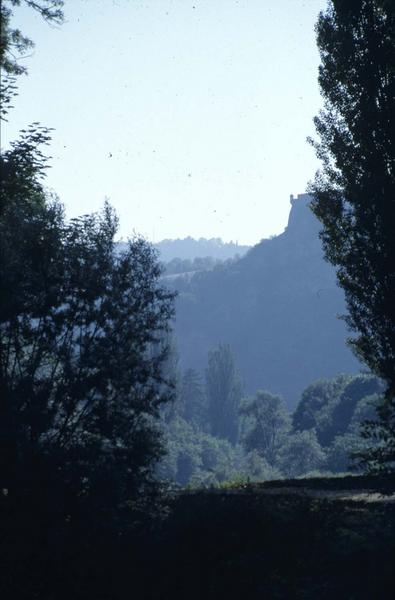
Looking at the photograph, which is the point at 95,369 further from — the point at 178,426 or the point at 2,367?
the point at 178,426

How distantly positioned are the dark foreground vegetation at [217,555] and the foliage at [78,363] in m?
0.80

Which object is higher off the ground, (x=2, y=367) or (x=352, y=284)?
(x=352, y=284)

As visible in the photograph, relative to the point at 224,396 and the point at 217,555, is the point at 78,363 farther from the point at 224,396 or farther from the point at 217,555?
the point at 224,396

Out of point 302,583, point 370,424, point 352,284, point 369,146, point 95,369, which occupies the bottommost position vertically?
point 302,583

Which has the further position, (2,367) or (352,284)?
(352,284)

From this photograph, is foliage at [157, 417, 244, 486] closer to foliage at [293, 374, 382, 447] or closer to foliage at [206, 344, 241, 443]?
foliage at [206, 344, 241, 443]

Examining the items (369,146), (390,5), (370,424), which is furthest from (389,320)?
(390,5)

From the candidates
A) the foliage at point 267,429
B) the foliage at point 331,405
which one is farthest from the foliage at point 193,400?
the foliage at point 331,405

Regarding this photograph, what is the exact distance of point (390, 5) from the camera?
13.6 meters

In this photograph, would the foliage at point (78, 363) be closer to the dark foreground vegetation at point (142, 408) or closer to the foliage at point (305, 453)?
the dark foreground vegetation at point (142, 408)

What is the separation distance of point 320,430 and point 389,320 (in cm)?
7876

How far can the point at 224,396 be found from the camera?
127 m

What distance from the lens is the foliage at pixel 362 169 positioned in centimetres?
1323

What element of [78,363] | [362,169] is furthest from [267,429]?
[78,363]
